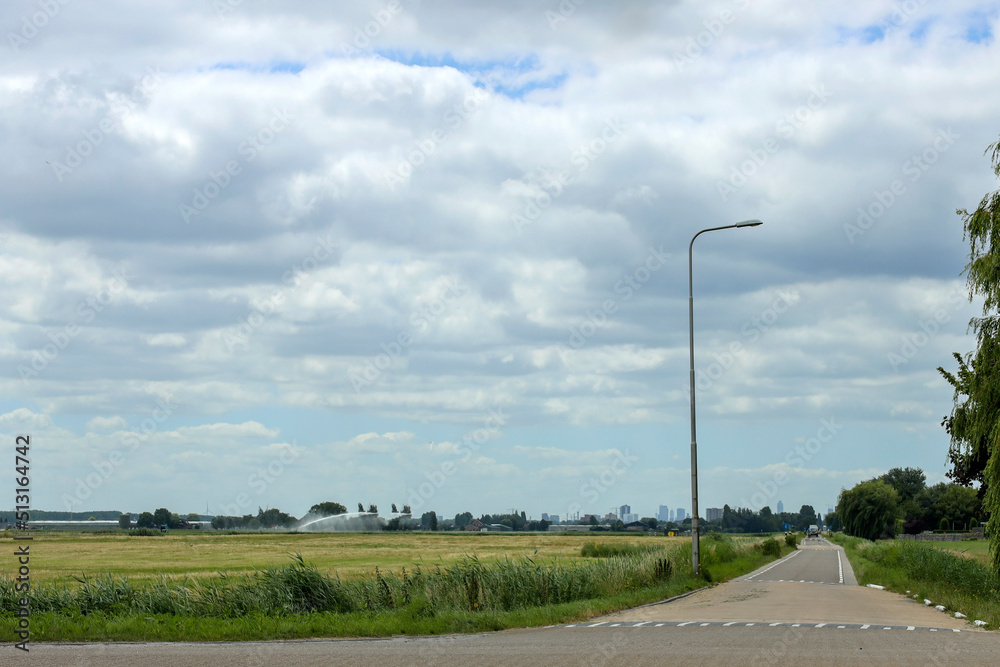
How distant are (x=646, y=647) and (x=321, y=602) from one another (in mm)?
9993

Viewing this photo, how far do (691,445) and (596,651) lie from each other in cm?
1641

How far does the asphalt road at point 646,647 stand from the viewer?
12664 millimetres

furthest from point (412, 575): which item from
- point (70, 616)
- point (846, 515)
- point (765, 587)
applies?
point (846, 515)

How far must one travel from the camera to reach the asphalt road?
41.5 ft

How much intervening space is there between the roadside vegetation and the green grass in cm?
778

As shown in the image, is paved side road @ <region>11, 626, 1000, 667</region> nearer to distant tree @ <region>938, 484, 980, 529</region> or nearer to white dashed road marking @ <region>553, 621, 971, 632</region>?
white dashed road marking @ <region>553, 621, 971, 632</region>

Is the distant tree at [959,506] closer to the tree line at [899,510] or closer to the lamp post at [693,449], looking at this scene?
the tree line at [899,510]

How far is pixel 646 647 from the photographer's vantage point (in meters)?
14.0

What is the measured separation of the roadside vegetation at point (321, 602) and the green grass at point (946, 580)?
7.78 metres

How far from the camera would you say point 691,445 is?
95.9ft

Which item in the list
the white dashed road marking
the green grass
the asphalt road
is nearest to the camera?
the asphalt road

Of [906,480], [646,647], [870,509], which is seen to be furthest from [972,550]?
[906,480]

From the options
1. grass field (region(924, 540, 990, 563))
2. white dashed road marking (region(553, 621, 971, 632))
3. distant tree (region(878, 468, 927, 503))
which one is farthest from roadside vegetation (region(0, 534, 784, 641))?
distant tree (region(878, 468, 927, 503))

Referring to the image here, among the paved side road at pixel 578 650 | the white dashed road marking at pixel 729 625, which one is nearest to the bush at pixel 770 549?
the white dashed road marking at pixel 729 625
